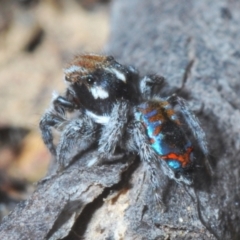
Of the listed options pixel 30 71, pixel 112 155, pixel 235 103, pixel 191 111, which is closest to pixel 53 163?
pixel 112 155

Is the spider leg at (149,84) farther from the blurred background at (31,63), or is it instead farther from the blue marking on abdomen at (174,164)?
the blurred background at (31,63)

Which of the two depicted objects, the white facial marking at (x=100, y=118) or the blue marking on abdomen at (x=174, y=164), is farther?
the white facial marking at (x=100, y=118)

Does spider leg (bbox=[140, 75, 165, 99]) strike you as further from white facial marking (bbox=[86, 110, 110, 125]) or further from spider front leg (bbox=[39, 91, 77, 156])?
spider front leg (bbox=[39, 91, 77, 156])

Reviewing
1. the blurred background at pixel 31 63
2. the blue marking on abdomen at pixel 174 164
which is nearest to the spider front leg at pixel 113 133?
the blue marking on abdomen at pixel 174 164

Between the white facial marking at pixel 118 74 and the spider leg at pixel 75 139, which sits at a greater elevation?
the white facial marking at pixel 118 74

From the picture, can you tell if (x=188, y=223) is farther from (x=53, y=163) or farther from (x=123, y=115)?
(x=53, y=163)

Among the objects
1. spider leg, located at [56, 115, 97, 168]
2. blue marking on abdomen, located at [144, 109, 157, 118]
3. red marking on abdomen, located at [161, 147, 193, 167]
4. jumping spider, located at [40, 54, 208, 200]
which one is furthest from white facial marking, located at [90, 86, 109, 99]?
red marking on abdomen, located at [161, 147, 193, 167]
